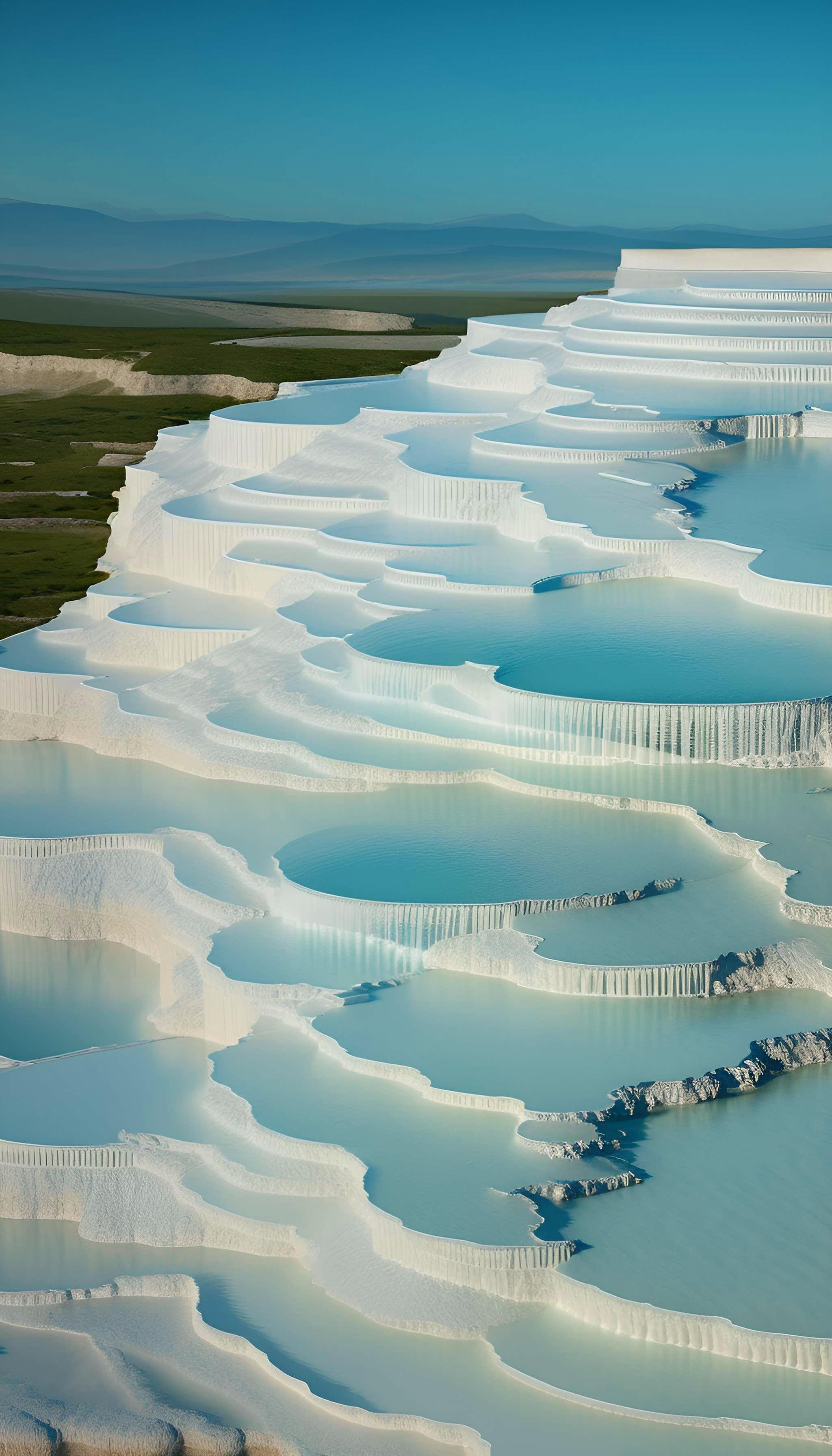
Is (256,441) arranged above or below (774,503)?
above

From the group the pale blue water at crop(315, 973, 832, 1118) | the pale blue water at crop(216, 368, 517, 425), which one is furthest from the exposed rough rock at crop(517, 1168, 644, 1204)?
the pale blue water at crop(216, 368, 517, 425)

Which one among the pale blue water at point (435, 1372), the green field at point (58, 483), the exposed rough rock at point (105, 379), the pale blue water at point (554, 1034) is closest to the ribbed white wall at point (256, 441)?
the green field at point (58, 483)

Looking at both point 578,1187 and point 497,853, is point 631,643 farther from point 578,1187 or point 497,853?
point 578,1187

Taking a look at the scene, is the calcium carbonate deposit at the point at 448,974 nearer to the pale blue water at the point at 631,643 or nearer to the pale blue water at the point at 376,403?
the pale blue water at the point at 631,643

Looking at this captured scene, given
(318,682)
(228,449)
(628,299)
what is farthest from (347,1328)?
(628,299)

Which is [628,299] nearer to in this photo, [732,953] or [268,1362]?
[732,953]

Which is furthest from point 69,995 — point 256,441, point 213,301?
point 213,301

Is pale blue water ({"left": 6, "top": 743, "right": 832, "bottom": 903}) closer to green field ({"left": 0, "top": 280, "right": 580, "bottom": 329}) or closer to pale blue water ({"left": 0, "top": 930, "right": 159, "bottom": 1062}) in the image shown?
pale blue water ({"left": 0, "top": 930, "right": 159, "bottom": 1062})

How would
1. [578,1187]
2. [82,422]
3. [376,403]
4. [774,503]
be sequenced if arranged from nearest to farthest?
[578,1187], [774,503], [376,403], [82,422]

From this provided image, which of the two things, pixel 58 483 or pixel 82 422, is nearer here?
pixel 58 483
